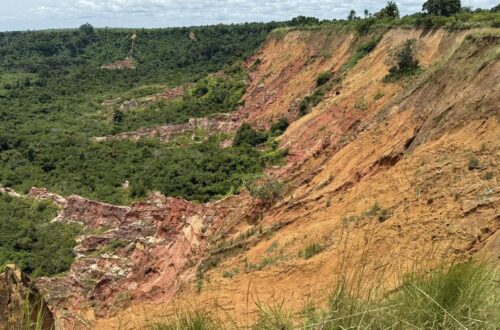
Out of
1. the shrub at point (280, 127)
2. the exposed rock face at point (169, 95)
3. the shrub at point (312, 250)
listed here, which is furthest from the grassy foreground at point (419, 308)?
the exposed rock face at point (169, 95)

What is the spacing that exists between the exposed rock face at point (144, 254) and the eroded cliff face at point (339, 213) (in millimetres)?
70

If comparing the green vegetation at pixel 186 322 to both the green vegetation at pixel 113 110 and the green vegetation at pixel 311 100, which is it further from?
the green vegetation at pixel 311 100

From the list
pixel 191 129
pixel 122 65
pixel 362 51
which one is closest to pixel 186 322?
pixel 362 51

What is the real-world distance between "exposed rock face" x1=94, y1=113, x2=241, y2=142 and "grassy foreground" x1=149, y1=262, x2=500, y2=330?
4423 centimetres

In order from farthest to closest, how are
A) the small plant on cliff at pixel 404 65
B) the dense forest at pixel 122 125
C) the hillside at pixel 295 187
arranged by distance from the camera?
1. the dense forest at pixel 122 125
2. the small plant on cliff at pixel 404 65
3. the hillside at pixel 295 187

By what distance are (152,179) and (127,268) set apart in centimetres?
1602

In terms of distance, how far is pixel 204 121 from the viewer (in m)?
50.8

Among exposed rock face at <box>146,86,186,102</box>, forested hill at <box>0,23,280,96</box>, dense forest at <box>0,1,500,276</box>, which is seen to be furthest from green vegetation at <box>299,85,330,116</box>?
forested hill at <box>0,23,280,96</box>

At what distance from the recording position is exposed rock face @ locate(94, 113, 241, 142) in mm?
48469

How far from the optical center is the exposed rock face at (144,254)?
58.6 feet

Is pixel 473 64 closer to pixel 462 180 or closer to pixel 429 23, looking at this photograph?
pixel 462 180

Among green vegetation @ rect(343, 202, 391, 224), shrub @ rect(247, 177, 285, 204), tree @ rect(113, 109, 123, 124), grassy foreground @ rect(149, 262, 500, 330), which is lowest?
tree @ rect(113, 109, 123, 124)

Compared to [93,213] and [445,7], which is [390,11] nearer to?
[445,7]

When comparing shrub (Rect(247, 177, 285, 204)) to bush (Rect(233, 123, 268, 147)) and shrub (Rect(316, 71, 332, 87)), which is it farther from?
shrub (Rect(316, 71, 332, 87))
